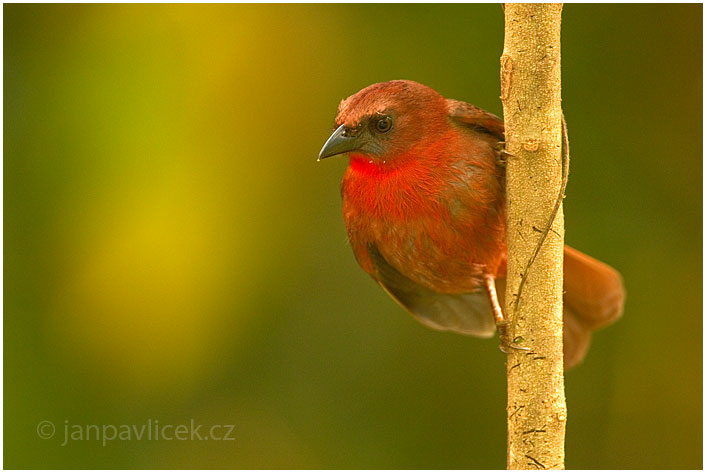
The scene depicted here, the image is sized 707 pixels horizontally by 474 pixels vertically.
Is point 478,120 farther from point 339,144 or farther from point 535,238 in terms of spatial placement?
point 535,238

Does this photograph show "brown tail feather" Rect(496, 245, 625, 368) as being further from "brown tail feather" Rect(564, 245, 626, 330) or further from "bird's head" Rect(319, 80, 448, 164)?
"bird's head" Rect(319, 80, 448, 164)

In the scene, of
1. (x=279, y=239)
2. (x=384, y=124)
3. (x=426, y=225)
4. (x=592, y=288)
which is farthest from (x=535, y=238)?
(x=279, y=239)

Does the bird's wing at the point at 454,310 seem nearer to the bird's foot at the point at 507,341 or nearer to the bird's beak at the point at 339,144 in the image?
the bird's beak at the point at 339,144

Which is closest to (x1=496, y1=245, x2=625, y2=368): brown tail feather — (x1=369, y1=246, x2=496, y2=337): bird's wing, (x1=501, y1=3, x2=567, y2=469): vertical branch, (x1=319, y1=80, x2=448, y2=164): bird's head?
(x1=369, y1=246, x2=496, y2=337): bird's wing

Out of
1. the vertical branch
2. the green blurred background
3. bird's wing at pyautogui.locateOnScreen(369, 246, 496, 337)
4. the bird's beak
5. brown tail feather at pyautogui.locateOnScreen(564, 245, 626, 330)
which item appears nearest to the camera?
the vertical branch

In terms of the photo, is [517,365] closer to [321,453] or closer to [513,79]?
[513,79]

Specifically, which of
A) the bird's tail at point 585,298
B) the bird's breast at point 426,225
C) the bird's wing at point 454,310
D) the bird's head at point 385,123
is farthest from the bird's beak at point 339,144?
the bird's tail at point 585,298

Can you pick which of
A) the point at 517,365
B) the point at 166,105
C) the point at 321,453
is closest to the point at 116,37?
the point at 166,105
